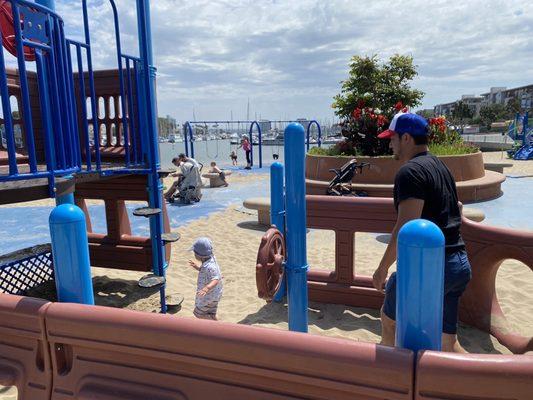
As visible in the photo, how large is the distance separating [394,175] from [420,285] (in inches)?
369

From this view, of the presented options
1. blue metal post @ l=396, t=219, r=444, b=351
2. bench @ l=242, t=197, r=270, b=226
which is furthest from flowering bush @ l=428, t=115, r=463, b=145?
blue metal post @ l=396, t=219, r=444, b=351

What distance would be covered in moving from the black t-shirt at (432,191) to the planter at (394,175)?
7.16 metres

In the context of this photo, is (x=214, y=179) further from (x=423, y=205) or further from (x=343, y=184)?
(x=423, y=205)

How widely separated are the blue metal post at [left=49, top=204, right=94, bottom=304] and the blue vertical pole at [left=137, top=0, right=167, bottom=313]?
225 cm

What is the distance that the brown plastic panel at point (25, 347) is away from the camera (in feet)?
6.59

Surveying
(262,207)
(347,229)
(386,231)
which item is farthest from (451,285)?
(262,207)

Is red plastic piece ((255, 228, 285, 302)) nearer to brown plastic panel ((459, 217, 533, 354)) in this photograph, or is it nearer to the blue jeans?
the blue jeans

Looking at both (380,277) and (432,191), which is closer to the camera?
(432,191)

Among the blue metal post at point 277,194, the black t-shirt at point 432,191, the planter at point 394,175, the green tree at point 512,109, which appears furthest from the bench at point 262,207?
the green tree at point 512,109

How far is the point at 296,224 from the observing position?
275cm

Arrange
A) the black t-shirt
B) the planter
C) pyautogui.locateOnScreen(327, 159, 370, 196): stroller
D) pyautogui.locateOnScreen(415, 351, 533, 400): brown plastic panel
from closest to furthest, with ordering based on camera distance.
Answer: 1. pyautogui.locateOnScreen(415, 351, 533, 400): brown plastic panel
2. the black t-shirt
3. pyautogui.locateOnScreen(327, 159, 370, 196): stroller
4. the planter

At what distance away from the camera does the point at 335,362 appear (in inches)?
59.3

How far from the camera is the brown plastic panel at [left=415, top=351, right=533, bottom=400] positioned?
1.37m

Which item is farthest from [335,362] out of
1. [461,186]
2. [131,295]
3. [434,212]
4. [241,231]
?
[461,186]
